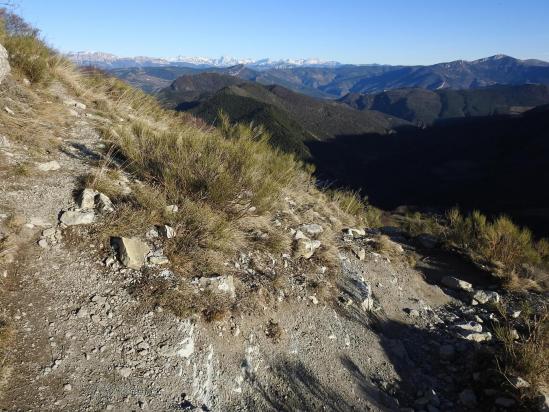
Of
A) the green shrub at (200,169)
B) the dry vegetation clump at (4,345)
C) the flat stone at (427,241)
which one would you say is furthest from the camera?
the flat stone at (427,241)

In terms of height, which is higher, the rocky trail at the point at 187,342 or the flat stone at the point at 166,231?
the flat stone at the point at 166,231

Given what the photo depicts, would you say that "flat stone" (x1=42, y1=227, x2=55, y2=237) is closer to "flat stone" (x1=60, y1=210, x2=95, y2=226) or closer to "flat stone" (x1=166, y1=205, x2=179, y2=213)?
"flat stone" (x1=60, y1=210, x2=95, y2=226)

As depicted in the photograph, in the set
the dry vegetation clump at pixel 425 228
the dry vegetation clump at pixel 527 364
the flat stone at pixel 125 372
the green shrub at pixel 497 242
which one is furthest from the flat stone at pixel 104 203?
A: the green shrub at pixel 497 242

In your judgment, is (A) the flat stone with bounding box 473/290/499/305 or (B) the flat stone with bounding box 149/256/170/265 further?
(A) the flat stone with bounding box 473/290/499/305

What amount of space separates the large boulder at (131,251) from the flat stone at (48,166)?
59.7 inches

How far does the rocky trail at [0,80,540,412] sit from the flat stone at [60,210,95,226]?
4 centimetres

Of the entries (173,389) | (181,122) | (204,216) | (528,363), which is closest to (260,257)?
(204,216)

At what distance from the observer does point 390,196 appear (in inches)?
3268

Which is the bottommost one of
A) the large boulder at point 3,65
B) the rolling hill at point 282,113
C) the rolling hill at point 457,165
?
the rolling hill at point 457,165

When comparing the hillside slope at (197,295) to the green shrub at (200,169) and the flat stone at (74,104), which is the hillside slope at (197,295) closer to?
the green shrub at (200,169)

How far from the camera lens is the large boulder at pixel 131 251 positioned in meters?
3.69

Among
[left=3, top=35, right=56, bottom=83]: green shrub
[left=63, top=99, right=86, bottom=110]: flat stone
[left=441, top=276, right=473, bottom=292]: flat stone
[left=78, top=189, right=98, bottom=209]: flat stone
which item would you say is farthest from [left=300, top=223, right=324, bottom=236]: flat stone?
[left=3, top=35, right=56, bottom=83]: green shrub

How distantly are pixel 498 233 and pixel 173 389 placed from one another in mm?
7400

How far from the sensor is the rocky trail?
2.86 m
